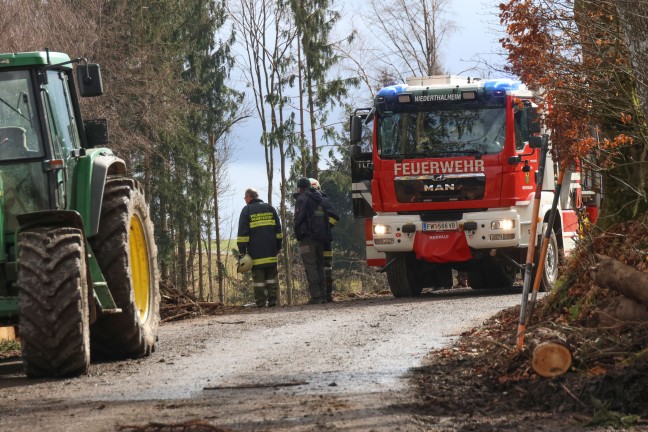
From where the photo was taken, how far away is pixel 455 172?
18.4 meters

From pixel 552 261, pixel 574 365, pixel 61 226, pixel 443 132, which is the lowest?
pixel 552 261

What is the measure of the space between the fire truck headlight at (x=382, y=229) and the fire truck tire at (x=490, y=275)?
1729mm

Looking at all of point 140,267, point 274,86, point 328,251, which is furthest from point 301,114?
point 140,267

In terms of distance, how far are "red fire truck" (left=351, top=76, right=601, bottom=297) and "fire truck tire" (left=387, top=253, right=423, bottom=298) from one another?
1.73 ft

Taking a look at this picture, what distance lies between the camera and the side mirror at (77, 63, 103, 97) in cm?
988

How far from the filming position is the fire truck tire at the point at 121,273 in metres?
10.2

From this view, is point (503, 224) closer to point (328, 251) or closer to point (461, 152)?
point (461, 152)

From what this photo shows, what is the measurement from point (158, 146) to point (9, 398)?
30.2 m

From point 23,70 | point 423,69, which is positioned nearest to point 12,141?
point 23,70

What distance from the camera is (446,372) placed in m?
9.07

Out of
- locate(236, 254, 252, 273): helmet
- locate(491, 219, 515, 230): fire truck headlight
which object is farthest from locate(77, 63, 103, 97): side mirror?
locate(236, 254, 252, 273): helmet

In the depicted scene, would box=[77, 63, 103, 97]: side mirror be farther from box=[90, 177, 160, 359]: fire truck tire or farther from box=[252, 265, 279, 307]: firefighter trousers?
box=[252, 265, 279, 307]: firefighter trousers

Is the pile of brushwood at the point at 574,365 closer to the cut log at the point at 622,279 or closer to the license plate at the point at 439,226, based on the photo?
the cut log at the point at 622,279

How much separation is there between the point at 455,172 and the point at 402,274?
204 cm
